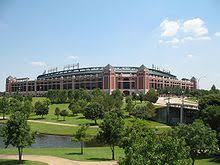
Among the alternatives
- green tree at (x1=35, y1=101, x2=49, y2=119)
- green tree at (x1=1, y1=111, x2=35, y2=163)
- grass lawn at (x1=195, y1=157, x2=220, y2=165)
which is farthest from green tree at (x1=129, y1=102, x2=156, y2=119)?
green tree at (x1=1, y1=111, x2=35, y2=163)

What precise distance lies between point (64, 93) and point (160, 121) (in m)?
51.9

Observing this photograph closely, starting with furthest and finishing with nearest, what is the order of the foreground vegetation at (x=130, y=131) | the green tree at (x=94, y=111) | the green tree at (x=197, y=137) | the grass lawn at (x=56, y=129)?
the green tree at (x=94, y=111)
the grass lawn at (x=56, y=129)
the green tree at (x=197, y=137)
the foreground vegetation at (x=130, y=131)

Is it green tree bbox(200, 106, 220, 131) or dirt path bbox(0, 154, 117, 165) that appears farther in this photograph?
green tree bbox(200, 106, 220, 131)

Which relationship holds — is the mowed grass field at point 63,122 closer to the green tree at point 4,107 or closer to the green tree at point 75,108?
the green tree at point 75,108

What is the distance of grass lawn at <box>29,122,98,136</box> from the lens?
9225 centimetres

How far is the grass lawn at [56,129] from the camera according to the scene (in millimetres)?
92250

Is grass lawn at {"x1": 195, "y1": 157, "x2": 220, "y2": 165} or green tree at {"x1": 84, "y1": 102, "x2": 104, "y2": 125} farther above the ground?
green tree at {"x1": 84, "y1": 102, "x2": 104, "y2": 125}

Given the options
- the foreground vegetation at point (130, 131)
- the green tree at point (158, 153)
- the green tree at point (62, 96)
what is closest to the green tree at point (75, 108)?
the foreground vegetation at point (130, 131)

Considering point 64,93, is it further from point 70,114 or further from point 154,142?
point 154,142

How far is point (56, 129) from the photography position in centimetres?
9694

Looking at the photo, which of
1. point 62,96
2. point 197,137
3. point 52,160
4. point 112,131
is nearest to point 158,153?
point 197,137

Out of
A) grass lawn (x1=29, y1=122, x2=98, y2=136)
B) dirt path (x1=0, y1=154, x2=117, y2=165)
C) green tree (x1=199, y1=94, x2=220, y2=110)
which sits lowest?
dirt path (x1=0, y1=154, x2=117, y2=165)

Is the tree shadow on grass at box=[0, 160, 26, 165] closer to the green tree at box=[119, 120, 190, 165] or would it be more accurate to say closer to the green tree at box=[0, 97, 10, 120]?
the green tree at box=[119, 120, 190, 165]

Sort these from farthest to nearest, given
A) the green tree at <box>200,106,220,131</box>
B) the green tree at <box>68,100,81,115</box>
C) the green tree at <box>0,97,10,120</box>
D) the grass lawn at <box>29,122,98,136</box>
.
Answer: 1. the green tree at <box>68,100,81,115</box>
2. the green tree at <box>0,97,10,120</box>
3. the grass lawn at <box>29,122,98,136</box>
4. the green tree at <box>200,106,220,131</box>
